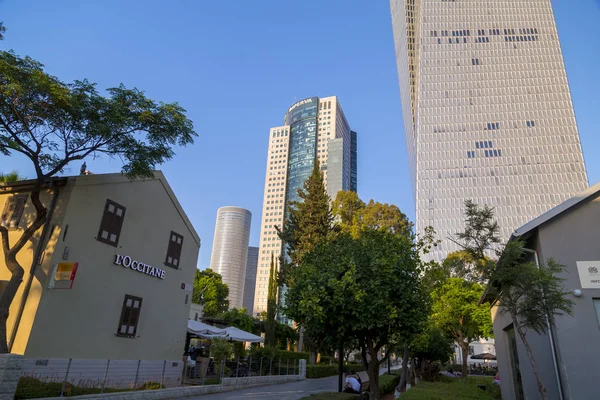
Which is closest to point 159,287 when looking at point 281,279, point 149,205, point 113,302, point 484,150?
point 113,302

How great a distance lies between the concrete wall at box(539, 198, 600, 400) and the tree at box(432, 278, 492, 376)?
80.6ft

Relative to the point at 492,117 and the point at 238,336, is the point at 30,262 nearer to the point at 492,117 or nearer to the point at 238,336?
the point at 238,336

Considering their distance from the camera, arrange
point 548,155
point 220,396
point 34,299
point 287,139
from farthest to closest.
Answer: point 287,139, point 548,155, point 220,396, point 34,299

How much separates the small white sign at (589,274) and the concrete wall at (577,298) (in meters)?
0.11

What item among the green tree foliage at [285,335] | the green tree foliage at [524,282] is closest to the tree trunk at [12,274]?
the green tree foliage at [524,282]

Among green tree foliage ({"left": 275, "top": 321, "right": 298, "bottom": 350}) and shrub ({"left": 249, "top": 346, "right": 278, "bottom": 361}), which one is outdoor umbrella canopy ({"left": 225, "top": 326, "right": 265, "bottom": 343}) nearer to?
shrub ({"left": 249, "top": 346, "right": 278, "bottom": 361})

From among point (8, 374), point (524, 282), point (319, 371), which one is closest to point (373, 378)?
point (524, 282)

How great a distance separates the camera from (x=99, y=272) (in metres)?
14.0

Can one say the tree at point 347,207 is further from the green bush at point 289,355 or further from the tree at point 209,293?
the tree at point 209,293

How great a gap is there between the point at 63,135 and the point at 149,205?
5.18 meters

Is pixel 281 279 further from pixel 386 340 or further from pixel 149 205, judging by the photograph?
pixel 386 340

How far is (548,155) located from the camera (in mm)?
85312

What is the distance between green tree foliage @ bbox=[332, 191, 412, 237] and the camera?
30.1m

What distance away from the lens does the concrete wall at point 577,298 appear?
31.3ft
